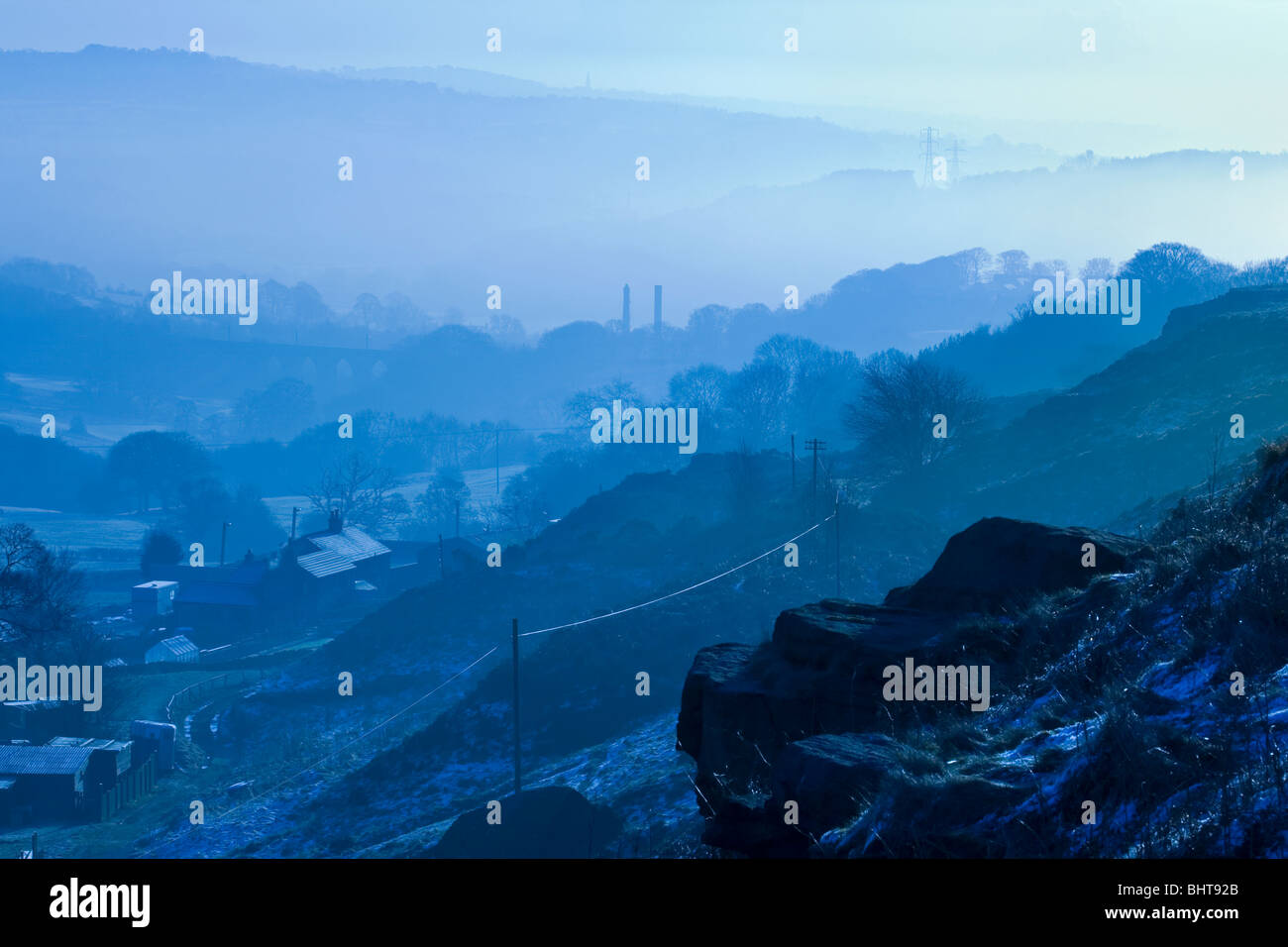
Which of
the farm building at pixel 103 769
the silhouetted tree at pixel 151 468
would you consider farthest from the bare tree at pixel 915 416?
the silhouetted tree at pixel 151 468

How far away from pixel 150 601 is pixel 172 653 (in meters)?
12.1

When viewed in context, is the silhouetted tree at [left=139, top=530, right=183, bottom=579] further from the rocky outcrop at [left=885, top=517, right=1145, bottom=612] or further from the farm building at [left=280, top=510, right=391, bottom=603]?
the rocky outcrop at [left=885, top=517, right=1145, bottom=612]

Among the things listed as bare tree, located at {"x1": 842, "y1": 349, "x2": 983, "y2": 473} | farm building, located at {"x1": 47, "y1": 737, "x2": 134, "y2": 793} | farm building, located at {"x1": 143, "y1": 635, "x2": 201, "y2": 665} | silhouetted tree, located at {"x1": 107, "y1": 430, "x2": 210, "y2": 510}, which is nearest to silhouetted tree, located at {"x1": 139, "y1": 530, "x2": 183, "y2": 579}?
farm building, located at {"x1": 143, "y1": 635, "x2": 201, "y2": 665}

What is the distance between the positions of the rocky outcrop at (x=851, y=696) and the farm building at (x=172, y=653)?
53.5m

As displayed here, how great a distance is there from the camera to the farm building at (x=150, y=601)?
7250 centimetres

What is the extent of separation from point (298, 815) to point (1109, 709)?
95.3ft

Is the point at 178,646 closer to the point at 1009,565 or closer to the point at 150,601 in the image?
the point at 150,601

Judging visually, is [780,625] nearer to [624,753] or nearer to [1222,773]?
[1222,773]

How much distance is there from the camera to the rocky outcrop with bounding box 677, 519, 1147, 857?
902 centimetres

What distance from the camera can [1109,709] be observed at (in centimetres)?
853

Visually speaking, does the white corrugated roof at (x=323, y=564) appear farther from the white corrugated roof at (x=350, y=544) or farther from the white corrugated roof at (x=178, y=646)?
the white corrugated roof at (x=178, y=646)

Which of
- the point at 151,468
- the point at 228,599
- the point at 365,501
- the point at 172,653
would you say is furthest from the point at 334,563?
the point at 151,468

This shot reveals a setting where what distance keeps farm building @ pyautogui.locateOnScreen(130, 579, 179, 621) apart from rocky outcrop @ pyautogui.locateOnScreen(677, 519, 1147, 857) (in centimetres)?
6588
